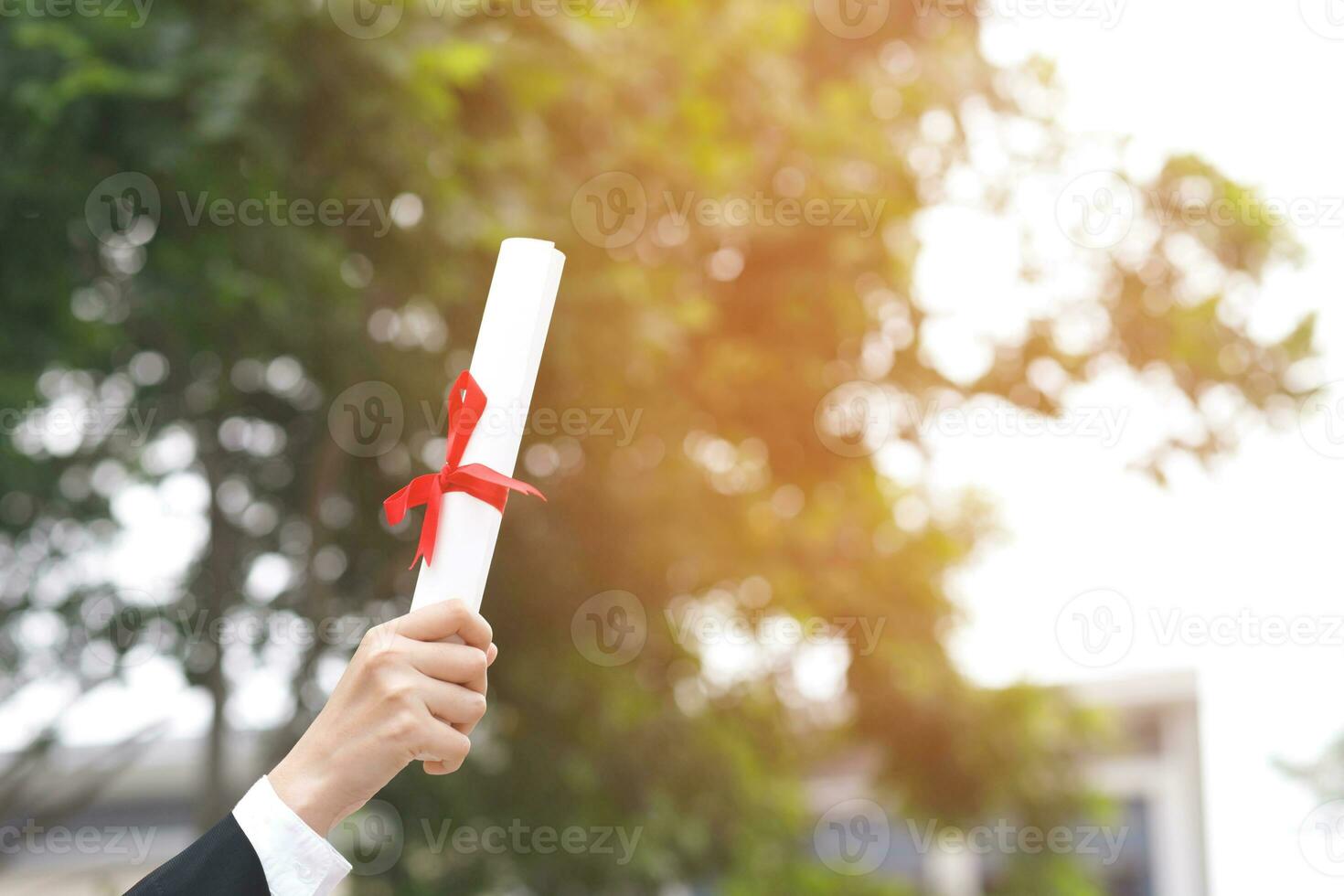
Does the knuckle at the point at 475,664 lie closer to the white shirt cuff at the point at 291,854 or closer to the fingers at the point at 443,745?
the fingers at the point at 443,745

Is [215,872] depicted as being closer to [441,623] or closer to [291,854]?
[291,854]

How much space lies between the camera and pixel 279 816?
1.42m

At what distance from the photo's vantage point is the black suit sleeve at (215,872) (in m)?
1.41

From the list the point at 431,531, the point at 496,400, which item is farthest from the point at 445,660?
the point at 496,400

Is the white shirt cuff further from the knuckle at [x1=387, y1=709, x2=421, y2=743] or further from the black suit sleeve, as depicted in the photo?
the knuckle at [x1=387, y1=709, x2=421, y2=743]

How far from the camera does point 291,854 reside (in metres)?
1.42

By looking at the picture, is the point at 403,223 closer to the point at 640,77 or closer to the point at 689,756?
the point at 640,77

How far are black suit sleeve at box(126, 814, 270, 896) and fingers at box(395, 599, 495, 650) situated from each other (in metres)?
0.28

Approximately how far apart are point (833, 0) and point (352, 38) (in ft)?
17.3

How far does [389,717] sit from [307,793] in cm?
12

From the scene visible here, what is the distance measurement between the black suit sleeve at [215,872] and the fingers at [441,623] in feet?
0.91

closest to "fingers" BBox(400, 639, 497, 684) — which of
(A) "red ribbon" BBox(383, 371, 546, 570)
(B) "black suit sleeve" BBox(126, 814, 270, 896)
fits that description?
(A) "red ribbon" BBox(383, 371, 546, 570)

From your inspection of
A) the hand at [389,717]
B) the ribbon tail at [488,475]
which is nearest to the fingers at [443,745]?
the hand at [389,717]

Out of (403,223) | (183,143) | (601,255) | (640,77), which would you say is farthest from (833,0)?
(183,143)
